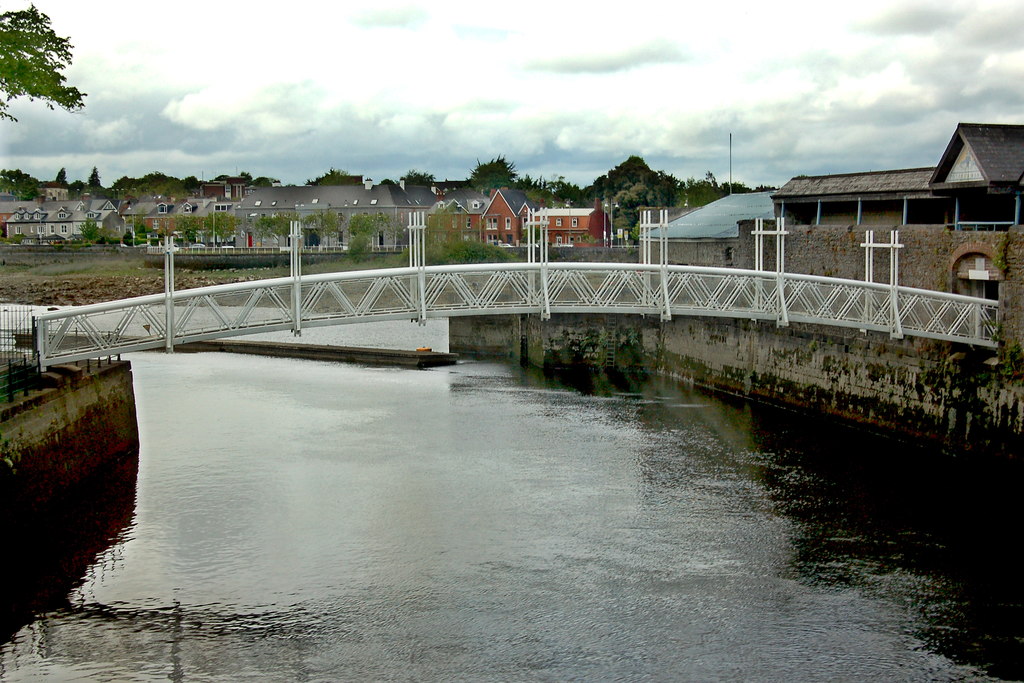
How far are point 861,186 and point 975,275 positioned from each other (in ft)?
40.0

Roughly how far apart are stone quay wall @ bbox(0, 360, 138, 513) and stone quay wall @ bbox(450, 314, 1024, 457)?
70.3 feet

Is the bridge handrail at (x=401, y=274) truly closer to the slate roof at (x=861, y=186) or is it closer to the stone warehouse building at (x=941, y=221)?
the stone warehouse building at (x=941, y=221)

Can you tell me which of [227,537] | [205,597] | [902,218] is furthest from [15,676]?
[902,218]

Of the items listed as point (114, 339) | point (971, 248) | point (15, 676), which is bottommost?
point (15, 676)

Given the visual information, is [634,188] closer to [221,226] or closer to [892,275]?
[221,226]

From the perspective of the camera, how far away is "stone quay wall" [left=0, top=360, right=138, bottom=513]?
2205 centimetres

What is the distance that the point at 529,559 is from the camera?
2202 cm

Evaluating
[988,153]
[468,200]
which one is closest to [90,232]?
[468,200]

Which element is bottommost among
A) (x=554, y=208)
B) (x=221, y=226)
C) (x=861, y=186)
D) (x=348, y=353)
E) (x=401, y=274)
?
(x=348, y=353)

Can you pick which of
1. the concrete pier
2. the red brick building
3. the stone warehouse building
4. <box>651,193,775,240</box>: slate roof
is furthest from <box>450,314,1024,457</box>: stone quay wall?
the red brick building

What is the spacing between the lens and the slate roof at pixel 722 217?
53828 millimetres

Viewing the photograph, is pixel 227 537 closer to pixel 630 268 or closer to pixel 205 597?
pixel 205 597

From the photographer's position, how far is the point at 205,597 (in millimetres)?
20016

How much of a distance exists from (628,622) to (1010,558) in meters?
9.03
